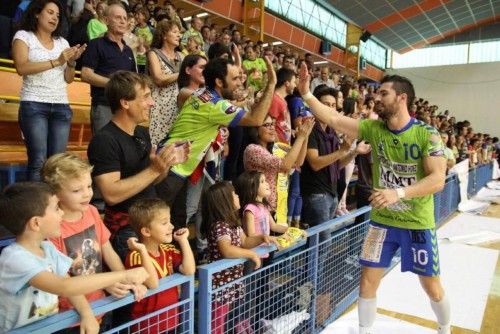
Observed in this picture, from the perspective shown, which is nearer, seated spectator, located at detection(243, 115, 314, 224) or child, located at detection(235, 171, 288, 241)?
child, located at detection(235, 171, 288, 241)

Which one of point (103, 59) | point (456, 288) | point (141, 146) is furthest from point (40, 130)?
point (456, 288)

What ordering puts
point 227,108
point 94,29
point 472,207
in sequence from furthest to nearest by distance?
point 472,207
point 94,29
point 227,108

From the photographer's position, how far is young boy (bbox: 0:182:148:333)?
4.03 feet

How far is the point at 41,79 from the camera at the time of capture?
2652 mm

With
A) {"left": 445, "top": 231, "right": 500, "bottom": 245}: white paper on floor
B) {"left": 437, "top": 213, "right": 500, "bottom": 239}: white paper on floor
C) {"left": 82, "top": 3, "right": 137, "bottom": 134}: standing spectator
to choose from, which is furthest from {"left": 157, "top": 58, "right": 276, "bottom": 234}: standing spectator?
{"left": 437, "top": 213, "right": 500, "bottom": 239}: white paper on floor

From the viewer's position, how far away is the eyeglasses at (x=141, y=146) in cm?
201

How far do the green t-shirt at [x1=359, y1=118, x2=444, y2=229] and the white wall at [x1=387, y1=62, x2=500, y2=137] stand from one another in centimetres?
2166

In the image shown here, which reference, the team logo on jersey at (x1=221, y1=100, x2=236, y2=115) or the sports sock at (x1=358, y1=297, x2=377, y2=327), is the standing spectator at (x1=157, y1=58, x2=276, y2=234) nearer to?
the team logo on jersey at (x1=221, y1=100, x2=236, y2=115)

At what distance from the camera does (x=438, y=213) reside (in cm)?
628

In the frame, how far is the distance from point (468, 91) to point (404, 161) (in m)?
22.6

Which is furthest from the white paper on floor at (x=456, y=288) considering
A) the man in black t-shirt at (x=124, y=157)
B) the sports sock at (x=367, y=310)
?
the man in black t-shirt at (x=124, y=157)

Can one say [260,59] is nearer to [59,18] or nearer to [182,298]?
[59,18]

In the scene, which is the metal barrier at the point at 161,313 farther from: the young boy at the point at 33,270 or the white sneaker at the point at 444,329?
the white sneaker at the point at 444,329

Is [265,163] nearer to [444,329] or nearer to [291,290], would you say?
[291,290]
